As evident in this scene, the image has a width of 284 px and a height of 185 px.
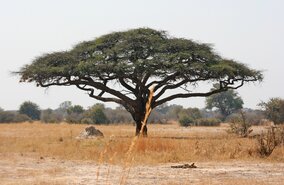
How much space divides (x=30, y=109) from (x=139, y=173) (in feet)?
233

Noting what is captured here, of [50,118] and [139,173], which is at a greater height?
[50,118]

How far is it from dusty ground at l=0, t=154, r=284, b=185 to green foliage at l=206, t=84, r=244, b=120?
67.4 metres

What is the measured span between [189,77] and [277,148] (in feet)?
35.9

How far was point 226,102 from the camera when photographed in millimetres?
80938

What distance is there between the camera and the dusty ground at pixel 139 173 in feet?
32.5

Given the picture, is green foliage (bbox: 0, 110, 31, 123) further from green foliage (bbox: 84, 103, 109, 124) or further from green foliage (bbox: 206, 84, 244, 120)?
green foliage (bbox: 206, 84, 244, 120)

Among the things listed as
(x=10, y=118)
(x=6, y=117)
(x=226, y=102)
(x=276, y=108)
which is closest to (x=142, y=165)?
(x=276, y=108)

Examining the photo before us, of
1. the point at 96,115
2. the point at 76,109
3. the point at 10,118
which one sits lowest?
the point at 10,118

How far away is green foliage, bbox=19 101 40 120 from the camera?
78.7 metres

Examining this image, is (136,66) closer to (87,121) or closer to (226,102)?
(87,121)

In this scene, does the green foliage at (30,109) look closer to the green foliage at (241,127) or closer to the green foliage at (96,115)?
the green foliage at (96,115)

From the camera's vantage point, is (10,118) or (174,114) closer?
(10,118)

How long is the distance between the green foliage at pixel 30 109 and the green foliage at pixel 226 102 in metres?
28.3

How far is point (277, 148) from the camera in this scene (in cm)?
1725
